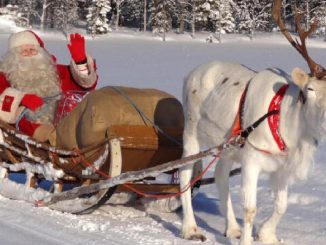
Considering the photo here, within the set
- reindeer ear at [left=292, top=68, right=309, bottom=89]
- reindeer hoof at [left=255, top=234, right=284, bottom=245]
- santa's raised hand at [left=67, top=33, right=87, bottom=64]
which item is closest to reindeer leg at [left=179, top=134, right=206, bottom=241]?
reindeer hoof at [left=255, top=234, right=284, bottom=245]

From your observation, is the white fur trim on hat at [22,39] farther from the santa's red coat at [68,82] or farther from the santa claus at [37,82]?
the santa's red coat at [68,82]

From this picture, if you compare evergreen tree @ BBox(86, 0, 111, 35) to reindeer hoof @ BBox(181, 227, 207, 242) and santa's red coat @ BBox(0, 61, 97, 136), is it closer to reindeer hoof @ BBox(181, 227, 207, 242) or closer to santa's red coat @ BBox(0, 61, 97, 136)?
santa's red coat @ BBox(0, 61, 97, 136)

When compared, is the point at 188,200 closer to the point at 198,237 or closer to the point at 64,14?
the point at 198,237

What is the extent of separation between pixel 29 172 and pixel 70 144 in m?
0.59

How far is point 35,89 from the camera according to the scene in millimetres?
7848

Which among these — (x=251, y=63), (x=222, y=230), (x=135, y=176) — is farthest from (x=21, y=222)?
(x=251, y=63)

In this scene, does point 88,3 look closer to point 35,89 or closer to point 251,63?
point 251,63

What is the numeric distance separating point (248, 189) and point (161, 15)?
59.0 metres

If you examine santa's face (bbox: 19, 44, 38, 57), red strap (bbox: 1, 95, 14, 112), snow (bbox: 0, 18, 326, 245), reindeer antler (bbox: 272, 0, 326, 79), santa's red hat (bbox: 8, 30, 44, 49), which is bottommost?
snow (bbox: 0, 18, 326, 245)

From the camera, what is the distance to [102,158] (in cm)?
629

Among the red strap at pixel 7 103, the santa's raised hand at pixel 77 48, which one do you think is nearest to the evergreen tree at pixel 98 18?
the santa's raised hand at pixel 77 48

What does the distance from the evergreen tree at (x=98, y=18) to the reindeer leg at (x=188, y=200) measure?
176ft

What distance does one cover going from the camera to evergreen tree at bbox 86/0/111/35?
60.2m

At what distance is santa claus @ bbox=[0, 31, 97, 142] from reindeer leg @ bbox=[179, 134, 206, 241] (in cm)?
167
